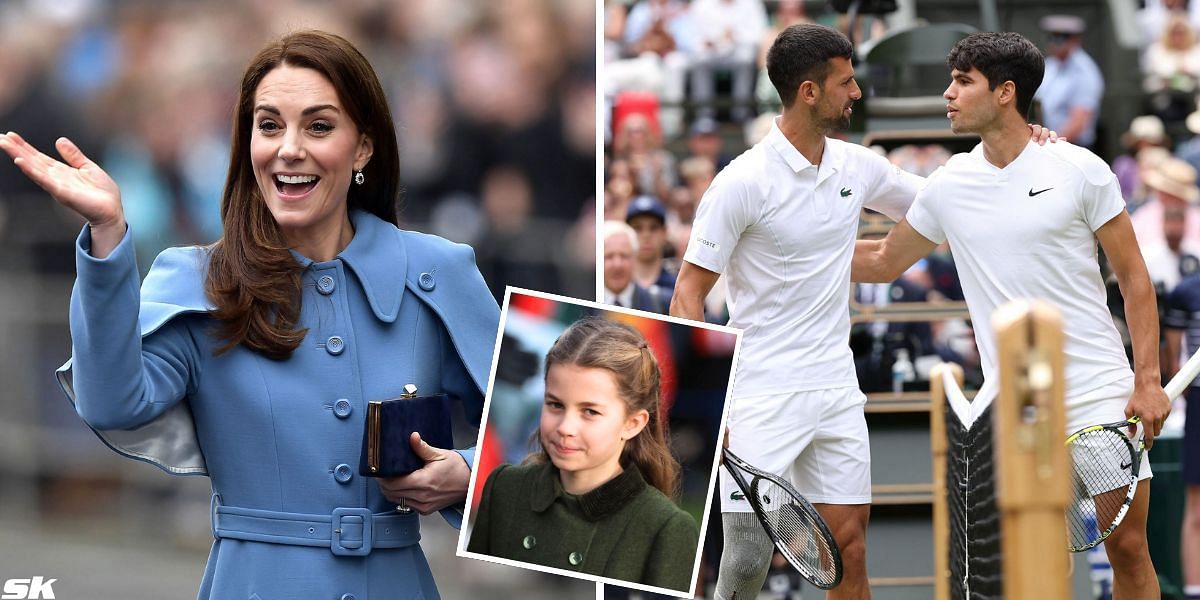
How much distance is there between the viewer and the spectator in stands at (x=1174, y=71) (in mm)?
11250

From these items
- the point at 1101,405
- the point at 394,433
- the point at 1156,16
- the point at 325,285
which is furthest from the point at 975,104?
the point at 1156,16

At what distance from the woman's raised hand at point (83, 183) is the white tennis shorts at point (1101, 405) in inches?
117

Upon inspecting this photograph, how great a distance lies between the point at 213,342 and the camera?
3.64 meters

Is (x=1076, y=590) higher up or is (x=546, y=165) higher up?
(x=546, y=165)

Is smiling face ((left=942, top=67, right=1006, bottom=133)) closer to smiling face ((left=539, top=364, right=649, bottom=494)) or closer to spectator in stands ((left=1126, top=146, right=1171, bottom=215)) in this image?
smiling face ((left=539, top=364, right=649, bottom=494))

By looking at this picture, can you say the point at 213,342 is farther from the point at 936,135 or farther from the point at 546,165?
the point at 936,135

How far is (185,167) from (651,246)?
214cm

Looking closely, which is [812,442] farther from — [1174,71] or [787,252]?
[1174,71]

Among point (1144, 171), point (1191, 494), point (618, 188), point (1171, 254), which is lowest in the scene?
point (1191, 494)

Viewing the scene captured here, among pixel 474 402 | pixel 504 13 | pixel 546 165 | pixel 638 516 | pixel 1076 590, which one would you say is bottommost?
pixel 1076 590

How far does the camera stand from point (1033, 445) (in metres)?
2.58

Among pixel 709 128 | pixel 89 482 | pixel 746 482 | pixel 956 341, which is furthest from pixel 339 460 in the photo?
pixel 709 128

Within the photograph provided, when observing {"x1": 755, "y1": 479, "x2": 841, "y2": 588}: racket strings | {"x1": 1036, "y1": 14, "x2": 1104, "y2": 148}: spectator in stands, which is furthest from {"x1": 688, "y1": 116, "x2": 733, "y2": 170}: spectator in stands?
{"x1": 755, "y1": 479, "x2": 841, "y2": 588}: racket strings

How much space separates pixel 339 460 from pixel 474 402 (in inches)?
15.2
